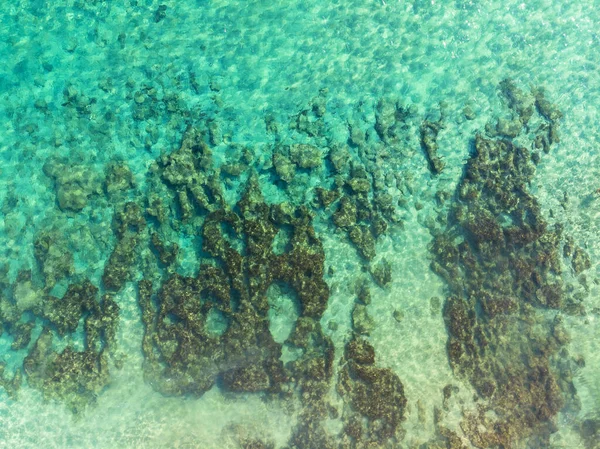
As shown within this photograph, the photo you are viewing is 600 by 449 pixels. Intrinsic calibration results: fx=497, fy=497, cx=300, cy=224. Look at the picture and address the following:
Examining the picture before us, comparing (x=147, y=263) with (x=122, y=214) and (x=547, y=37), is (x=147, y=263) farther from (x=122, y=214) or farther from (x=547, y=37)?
(x=547, y=37)

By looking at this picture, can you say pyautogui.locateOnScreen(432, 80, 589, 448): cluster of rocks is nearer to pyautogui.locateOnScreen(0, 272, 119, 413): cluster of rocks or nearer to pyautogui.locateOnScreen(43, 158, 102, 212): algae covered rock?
pyautogui.locateOnScreen(0, 272, 119, 413): cluster of rocks

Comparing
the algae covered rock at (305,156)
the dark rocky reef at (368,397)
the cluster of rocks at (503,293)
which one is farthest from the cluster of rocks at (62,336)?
the cluster of rocks at (503,293)

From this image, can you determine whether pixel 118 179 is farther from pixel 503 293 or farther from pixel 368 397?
pixel 503 293

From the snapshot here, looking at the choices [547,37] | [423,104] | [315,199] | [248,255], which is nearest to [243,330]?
[248,255]

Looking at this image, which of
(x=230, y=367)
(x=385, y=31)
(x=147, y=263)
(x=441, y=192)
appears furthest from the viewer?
(x=385, y=31)

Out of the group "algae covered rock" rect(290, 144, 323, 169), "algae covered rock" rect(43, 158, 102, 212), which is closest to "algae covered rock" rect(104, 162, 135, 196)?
"algae covered rock" rect(43, 158, 102, 212)

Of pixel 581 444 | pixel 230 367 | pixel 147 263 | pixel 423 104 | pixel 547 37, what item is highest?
pixel 547 37

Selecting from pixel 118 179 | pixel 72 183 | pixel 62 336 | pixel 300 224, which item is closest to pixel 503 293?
pixel 300 224

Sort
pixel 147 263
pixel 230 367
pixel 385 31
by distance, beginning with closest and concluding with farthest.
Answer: pixel 230 367 < pixel 147 263 < pixel 385 31
